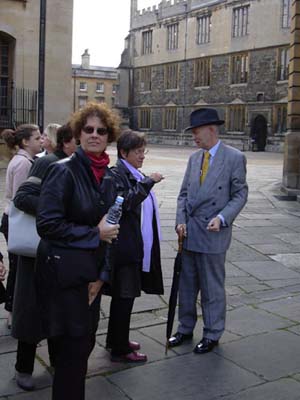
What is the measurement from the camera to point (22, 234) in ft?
12.0

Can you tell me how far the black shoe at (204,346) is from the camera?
4.17 meters

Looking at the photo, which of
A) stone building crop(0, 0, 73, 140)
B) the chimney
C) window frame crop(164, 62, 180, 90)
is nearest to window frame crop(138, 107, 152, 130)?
window frame crop(164, 62, 180, 90)

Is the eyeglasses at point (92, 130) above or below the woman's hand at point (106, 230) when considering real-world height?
above

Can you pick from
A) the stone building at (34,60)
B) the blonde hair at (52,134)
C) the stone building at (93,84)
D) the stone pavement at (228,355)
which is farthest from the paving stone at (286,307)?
the stone building at (93,84)

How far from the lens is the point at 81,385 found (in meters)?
2.91

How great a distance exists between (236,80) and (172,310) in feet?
138

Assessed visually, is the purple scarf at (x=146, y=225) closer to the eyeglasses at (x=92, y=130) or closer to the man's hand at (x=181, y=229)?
the man's hand at (x=181, y=229)

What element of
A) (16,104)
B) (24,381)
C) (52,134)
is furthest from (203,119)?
(16,104)

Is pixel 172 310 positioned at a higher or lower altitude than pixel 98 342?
higher

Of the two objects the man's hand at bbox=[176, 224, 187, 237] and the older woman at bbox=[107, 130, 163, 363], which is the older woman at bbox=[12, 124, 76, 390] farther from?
the man's hand at bbox=[176, 224, 187, 237]

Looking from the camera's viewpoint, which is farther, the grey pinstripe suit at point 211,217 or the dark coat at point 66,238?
the grey pinstripe suit at point 211,217

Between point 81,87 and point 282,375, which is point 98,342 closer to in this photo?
point 282,375

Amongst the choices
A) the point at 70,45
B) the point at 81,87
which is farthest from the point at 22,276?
the point at 81,87

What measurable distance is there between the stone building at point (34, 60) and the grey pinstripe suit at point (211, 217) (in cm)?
1240
